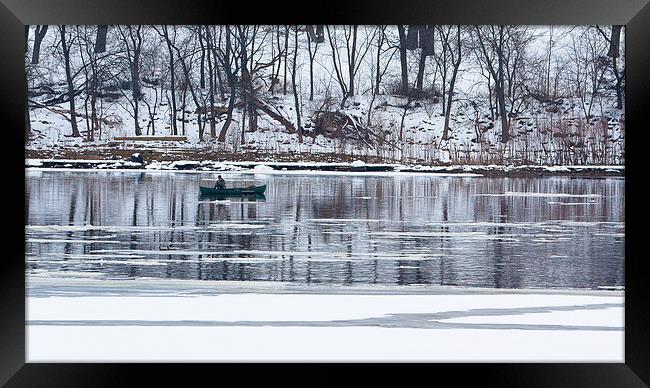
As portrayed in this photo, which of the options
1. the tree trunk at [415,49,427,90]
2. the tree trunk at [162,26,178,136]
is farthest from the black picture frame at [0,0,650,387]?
the tree trunk at [415,49,427,90]

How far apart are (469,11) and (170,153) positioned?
98.4 ft

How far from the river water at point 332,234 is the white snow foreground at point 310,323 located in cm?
108

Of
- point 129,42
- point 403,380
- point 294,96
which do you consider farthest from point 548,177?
point 403,380

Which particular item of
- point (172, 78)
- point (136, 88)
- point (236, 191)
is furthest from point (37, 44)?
point (236, 191)

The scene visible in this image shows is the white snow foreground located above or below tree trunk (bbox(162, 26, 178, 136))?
below

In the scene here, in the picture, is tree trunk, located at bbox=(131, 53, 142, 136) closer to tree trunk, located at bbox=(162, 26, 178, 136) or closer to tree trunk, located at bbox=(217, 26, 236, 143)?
tree trunk, located at bbox=(162, 26, 178, 136)

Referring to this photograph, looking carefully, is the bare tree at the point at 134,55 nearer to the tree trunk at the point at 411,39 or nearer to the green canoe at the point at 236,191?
the tree trunk at the point at 411,39

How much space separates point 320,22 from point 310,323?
3833 mm

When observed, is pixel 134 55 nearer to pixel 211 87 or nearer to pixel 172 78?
pixel 172 78

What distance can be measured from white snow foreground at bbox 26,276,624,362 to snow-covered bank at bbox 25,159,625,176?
2151 cm

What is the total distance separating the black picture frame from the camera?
3.74 meters

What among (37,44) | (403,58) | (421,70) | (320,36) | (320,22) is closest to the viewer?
(320,22)

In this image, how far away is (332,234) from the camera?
50.8ft

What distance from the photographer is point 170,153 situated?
33281mm
